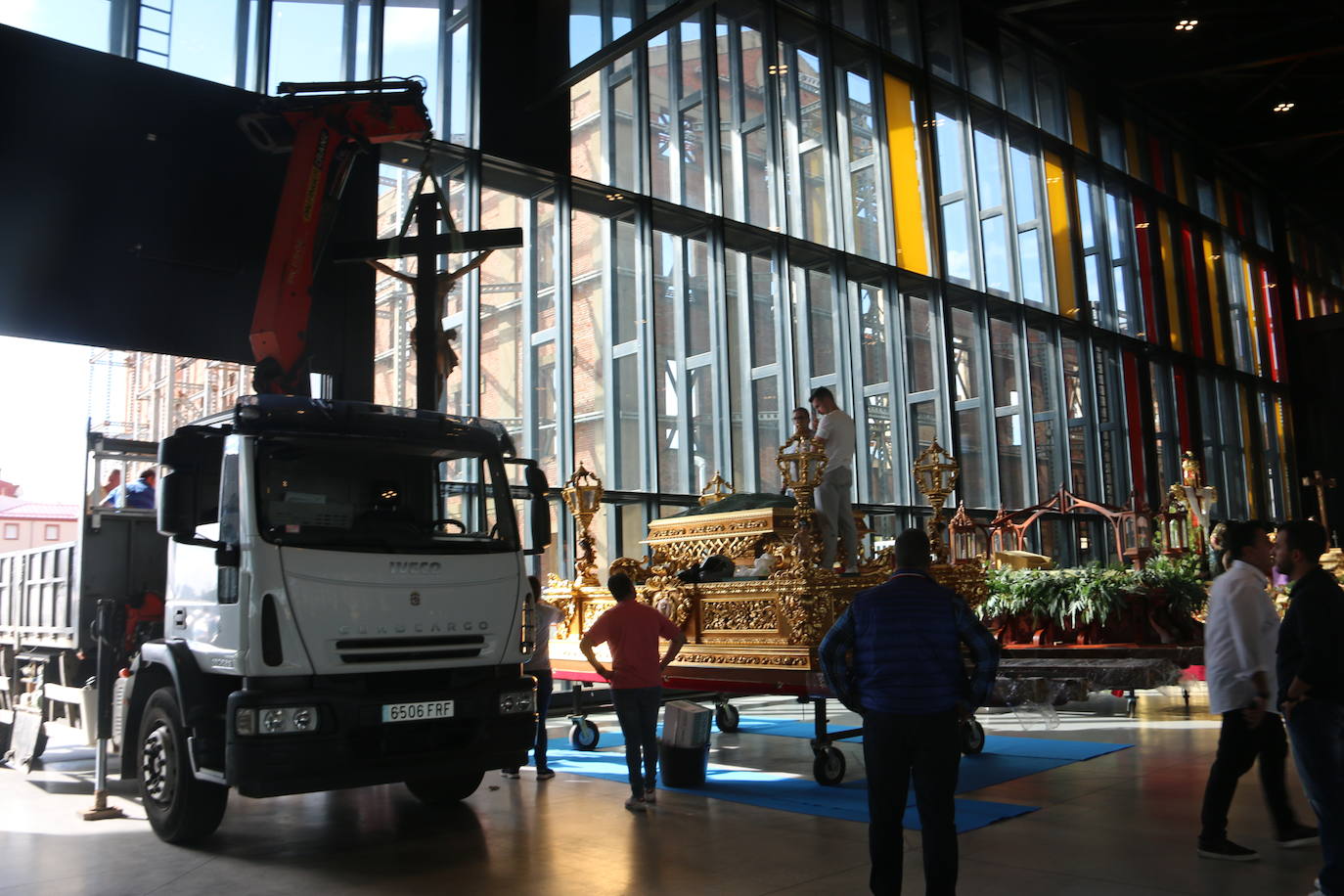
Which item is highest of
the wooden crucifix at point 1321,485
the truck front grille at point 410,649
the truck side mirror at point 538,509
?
the wooden crucifix at point 1321,485

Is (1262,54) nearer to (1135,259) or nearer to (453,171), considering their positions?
(1135,259)

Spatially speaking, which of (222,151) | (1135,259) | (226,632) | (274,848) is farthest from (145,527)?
(1135,259)

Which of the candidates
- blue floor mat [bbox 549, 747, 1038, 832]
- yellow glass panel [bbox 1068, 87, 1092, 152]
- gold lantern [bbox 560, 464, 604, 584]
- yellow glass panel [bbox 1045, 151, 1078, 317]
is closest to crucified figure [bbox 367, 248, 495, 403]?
gold lantern [bbox 560, 464, 604, 584]

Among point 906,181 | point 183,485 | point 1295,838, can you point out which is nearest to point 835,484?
point 1295,838

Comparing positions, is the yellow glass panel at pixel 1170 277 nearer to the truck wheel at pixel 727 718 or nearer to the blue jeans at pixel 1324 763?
the truck wheel at pixel 727 718

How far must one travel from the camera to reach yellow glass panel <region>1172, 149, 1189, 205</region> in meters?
26.0

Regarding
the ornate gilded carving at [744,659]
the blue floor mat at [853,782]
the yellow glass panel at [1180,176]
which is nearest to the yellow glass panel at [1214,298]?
the yellow glass panel at [1180,176]

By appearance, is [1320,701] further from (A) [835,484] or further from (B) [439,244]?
(B) [439,244]

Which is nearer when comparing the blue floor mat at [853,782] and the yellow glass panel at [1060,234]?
the blue floor mat at [853,782]

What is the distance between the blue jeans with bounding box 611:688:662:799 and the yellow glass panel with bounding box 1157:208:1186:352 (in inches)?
837

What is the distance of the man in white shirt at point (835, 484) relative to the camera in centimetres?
823

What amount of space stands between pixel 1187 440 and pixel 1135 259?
4.23 meters

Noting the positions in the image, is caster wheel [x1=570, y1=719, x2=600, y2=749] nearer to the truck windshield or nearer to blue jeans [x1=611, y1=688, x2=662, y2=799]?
blue jeans [x1=611, y1=688, x2=662, y2=799]

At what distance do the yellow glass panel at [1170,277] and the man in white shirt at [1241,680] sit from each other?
2112cm
